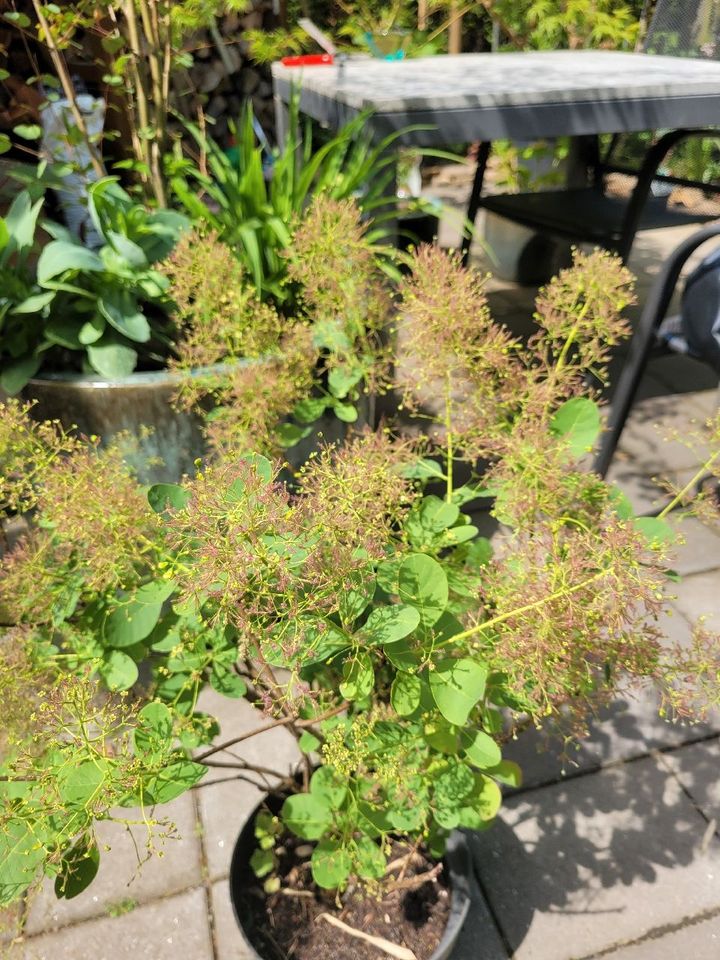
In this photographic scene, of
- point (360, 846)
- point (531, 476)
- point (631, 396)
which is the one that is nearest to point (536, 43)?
point (631, 396)

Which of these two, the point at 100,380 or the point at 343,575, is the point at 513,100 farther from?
the point at 343,575

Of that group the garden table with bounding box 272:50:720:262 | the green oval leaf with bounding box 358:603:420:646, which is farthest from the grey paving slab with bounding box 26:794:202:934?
the garden table with bounding box 272:50:720:262

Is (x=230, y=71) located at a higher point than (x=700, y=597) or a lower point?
higher

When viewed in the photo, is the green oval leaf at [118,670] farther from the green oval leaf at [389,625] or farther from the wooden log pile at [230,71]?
the wooden log pile at [230,71]

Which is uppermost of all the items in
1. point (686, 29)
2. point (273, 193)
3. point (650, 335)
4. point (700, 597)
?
point (686, 29)

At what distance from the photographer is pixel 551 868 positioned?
1426 millimetres

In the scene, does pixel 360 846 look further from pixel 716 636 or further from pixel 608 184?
pixel 608 184

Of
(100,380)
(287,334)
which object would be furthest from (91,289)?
(287,334)

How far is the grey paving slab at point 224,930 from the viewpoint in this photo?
1288 mm

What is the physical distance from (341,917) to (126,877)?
1.81 ft

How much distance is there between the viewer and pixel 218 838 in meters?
1.50

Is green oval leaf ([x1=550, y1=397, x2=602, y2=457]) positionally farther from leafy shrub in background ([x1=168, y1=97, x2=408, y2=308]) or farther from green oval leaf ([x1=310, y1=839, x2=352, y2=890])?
leafy shrub in background ([x1=168, y1=97, x2=408, y2=308])

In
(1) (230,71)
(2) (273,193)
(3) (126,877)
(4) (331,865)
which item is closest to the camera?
(4) (331,865)

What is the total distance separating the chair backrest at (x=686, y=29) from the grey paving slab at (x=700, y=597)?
3405mm
